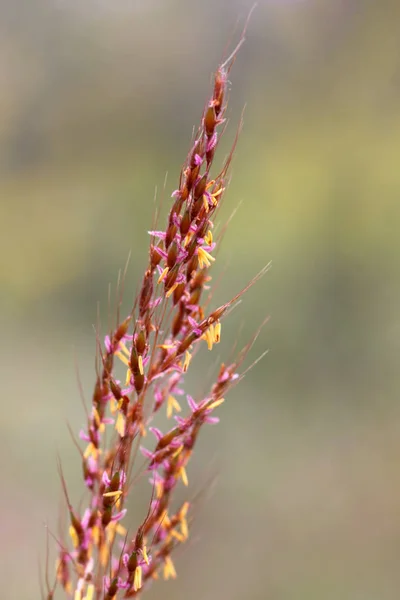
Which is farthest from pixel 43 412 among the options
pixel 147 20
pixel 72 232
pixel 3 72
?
pixel 147 20

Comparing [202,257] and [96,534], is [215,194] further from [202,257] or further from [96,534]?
[96,534]

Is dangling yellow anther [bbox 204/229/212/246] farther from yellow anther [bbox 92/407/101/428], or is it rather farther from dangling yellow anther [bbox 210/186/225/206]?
yellow anther [bbox 92/407/101/428]

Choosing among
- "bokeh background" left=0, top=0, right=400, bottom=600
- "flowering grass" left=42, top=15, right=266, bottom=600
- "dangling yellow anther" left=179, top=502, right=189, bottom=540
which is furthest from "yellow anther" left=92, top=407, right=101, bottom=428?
"bokeh background" left=0, top=0, right=400, bottom=600

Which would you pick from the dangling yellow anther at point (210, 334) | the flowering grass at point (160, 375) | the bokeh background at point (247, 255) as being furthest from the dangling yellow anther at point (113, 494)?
the bokeh background at point (247, 255)

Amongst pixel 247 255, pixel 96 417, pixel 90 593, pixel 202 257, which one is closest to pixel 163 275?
pixel 202 257

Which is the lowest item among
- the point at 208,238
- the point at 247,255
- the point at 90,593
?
the point at 90,593

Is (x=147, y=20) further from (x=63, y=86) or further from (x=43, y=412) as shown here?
(x=43, y=412)

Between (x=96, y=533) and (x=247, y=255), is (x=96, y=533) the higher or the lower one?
the lower one

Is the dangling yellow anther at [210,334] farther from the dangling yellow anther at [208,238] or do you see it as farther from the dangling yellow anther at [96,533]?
the dangling yellow anther at [96,533]
